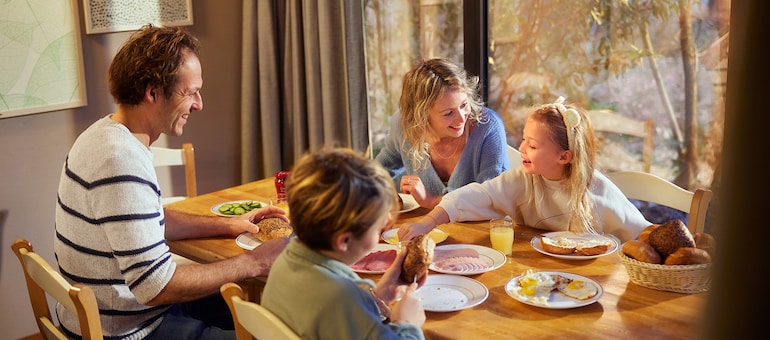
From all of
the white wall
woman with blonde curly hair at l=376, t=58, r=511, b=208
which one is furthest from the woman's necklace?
the white wall

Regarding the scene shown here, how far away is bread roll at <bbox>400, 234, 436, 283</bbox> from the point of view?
5.04 feet

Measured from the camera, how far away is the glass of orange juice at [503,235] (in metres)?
1.93

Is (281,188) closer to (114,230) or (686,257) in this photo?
(114,230)

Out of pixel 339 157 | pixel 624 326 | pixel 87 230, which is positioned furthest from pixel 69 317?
pixel 624 326

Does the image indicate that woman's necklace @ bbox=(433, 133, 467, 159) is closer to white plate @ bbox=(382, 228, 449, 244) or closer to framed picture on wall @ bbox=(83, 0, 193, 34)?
white plate @ bbox=(382, 228, 449, 244)

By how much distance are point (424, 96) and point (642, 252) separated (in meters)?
1.06

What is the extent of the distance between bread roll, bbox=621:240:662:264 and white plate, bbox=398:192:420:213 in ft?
2.64

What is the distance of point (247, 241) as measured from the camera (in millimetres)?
2098

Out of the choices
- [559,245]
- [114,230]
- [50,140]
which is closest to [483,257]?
[559,245]

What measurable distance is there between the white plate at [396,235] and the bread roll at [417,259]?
0.49m

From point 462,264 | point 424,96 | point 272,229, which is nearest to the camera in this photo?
point 462,264

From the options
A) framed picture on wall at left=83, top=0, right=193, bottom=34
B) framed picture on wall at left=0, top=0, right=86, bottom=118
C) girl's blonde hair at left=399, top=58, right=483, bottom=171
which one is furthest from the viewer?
framed picture on wall at left=83, top=0, right=193, bottom=34

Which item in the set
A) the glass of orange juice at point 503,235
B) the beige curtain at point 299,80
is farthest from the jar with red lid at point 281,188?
the beige curtain at point 299,80

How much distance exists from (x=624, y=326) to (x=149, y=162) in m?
1.15
